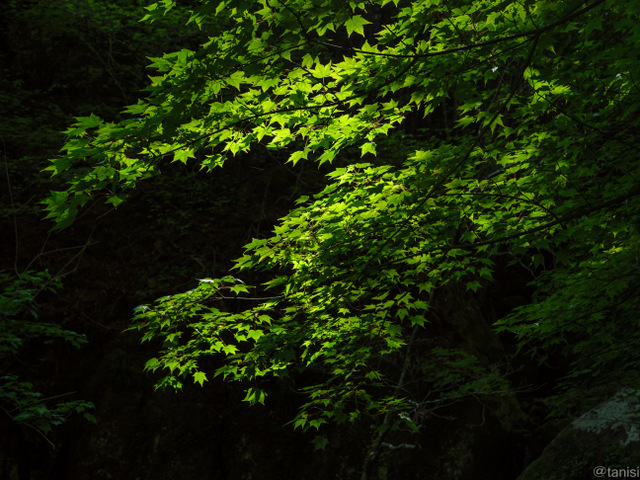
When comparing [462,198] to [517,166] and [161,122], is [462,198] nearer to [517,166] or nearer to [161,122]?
[517,166]

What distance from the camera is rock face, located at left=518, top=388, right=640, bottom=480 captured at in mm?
3695

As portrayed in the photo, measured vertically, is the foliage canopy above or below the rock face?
above

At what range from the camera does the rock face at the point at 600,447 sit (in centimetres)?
369

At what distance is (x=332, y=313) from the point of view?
4.18 meters

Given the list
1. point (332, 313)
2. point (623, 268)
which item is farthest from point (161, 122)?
point (623, 268)

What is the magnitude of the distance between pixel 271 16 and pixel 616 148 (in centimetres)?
261
